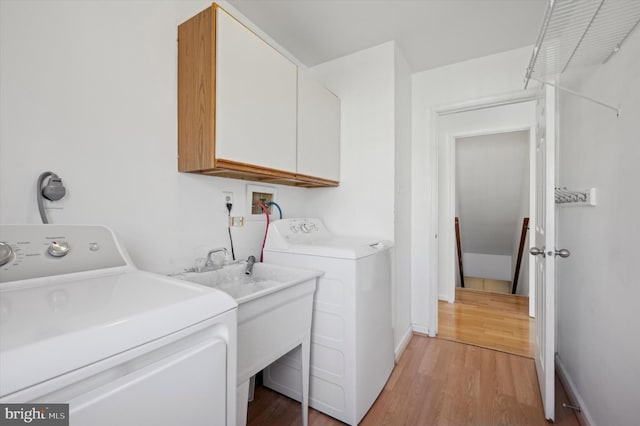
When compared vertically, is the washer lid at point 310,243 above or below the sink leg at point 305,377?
above

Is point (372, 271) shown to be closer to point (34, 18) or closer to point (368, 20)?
point (368, 20)

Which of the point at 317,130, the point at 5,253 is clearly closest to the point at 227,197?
the point at 317,130

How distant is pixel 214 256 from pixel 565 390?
2.40m

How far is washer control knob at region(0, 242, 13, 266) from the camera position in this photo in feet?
2.57

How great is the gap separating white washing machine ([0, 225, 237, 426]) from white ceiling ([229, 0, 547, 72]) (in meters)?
1.77

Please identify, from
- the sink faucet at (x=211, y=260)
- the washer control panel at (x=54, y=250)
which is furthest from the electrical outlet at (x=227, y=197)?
the washer control panel at (x=54, y=250)

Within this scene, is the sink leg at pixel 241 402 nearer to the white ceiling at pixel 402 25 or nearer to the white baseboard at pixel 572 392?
the white baseboard at pixel 572 392

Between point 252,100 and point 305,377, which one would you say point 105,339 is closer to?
point 305,377

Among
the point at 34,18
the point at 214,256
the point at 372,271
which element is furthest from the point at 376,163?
the point at 34,18

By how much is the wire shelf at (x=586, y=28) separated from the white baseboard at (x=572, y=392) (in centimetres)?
183

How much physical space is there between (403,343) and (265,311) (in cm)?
167

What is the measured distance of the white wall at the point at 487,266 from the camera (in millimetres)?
4902

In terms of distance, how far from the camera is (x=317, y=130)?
6.77ft

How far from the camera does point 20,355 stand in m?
0.43
